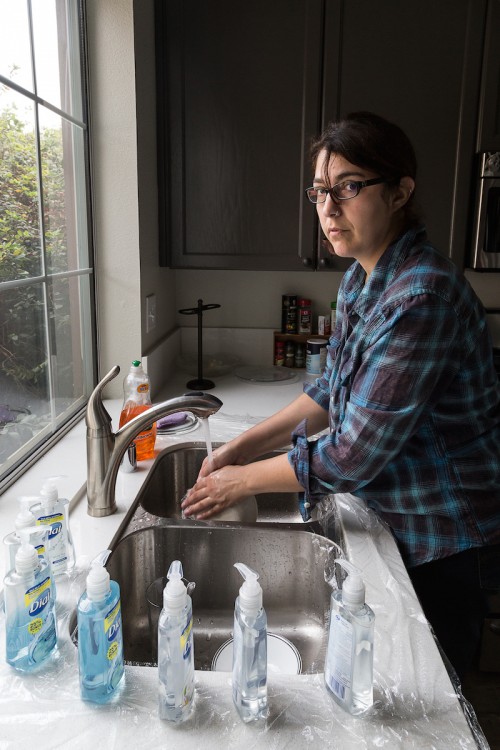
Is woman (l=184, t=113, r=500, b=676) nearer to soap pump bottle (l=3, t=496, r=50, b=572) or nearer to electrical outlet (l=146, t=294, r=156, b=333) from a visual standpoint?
soap pump bottle (l=3, t=496, r=50, b=572)

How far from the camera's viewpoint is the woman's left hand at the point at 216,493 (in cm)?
117

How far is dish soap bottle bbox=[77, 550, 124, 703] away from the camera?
665 mm

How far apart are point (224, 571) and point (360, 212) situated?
736 millimetres

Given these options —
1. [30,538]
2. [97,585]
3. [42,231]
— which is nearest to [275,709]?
[97,585]

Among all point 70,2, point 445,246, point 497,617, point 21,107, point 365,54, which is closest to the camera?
point 21,107

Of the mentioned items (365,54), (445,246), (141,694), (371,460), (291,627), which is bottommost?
(291,627)

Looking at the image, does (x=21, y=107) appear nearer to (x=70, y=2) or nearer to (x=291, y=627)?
(x=70, y=2)

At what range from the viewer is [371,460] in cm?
97

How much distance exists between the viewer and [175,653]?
0.66m

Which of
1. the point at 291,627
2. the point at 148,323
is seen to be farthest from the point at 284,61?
the point at 291,627

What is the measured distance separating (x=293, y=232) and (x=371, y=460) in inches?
Answer: 49.9

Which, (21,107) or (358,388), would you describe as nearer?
(358,388)

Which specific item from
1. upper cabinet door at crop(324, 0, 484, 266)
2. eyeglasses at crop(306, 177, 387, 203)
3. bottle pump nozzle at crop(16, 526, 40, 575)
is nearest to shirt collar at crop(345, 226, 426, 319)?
eyeglasses at crop(306, 177, 387, 203)

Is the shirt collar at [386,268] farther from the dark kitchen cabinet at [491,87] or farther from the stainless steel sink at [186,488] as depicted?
the dark kitchen cabinet at [491,87]
